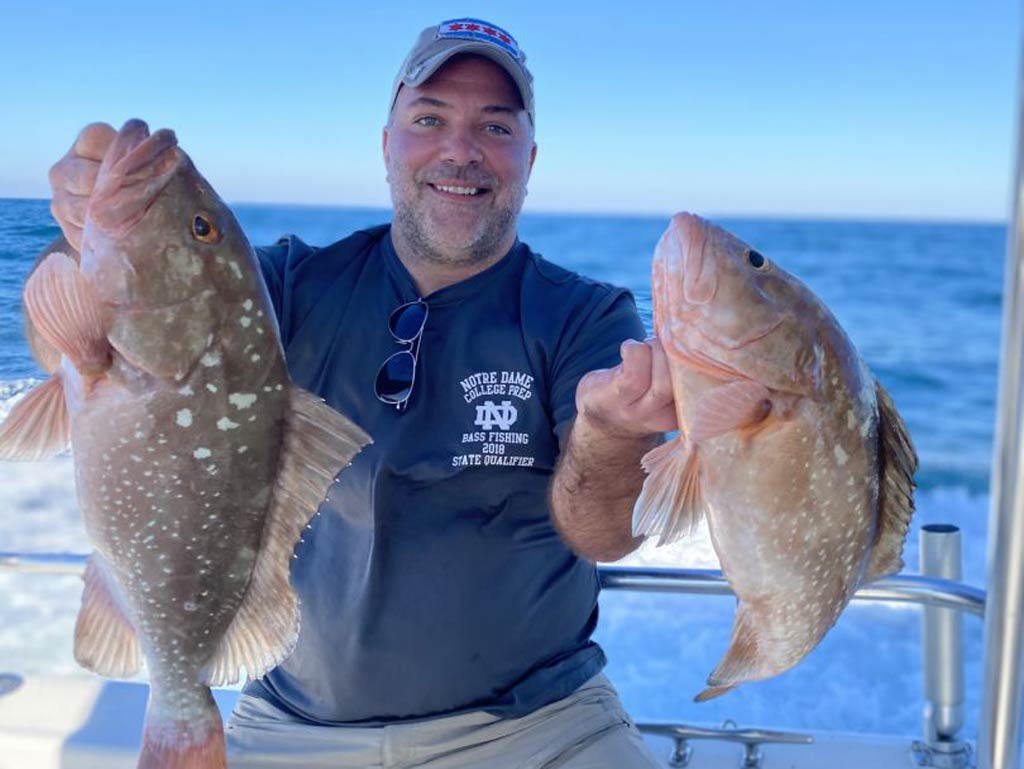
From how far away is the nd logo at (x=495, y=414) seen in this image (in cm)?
271

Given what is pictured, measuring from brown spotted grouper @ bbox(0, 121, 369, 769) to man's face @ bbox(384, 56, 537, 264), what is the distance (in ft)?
3.32

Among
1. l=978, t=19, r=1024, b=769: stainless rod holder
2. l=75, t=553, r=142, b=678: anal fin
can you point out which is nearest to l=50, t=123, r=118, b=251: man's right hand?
l=75, t=553, r=142, b=678: anal fin

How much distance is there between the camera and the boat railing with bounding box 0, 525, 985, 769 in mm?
2963

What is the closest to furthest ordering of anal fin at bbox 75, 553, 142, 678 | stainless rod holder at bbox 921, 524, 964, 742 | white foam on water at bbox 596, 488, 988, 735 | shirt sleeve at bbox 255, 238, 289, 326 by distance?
anal fin at bbox 75, 553, 142, 678, shirt sleeve at bbox 255, 238, 289, 326, stainless rod holder at bbox 921, 524, 964, 742, white foam on water at bbox 596, 488, 988, 735

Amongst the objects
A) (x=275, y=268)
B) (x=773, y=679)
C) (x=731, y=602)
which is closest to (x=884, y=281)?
(x=731, y=602)

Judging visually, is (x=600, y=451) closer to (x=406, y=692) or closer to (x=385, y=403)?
(x=385, y=403)

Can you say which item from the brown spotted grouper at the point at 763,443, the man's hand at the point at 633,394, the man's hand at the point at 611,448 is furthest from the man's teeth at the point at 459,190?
the brown spotted grouper at the point at 763,443

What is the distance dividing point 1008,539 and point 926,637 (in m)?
1.21

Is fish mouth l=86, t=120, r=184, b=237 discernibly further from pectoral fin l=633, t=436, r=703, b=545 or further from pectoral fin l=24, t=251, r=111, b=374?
pectoral fin l=633, t=436, r=703, b=545

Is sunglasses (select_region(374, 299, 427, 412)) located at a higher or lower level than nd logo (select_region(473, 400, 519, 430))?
higher

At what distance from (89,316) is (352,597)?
3.82 ft

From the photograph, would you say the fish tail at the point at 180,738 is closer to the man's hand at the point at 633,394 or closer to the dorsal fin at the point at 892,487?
the man's hand at the point at 633,394

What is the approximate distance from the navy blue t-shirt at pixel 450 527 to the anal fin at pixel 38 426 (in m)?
0.87

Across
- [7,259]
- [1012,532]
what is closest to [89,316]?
[7,259]
